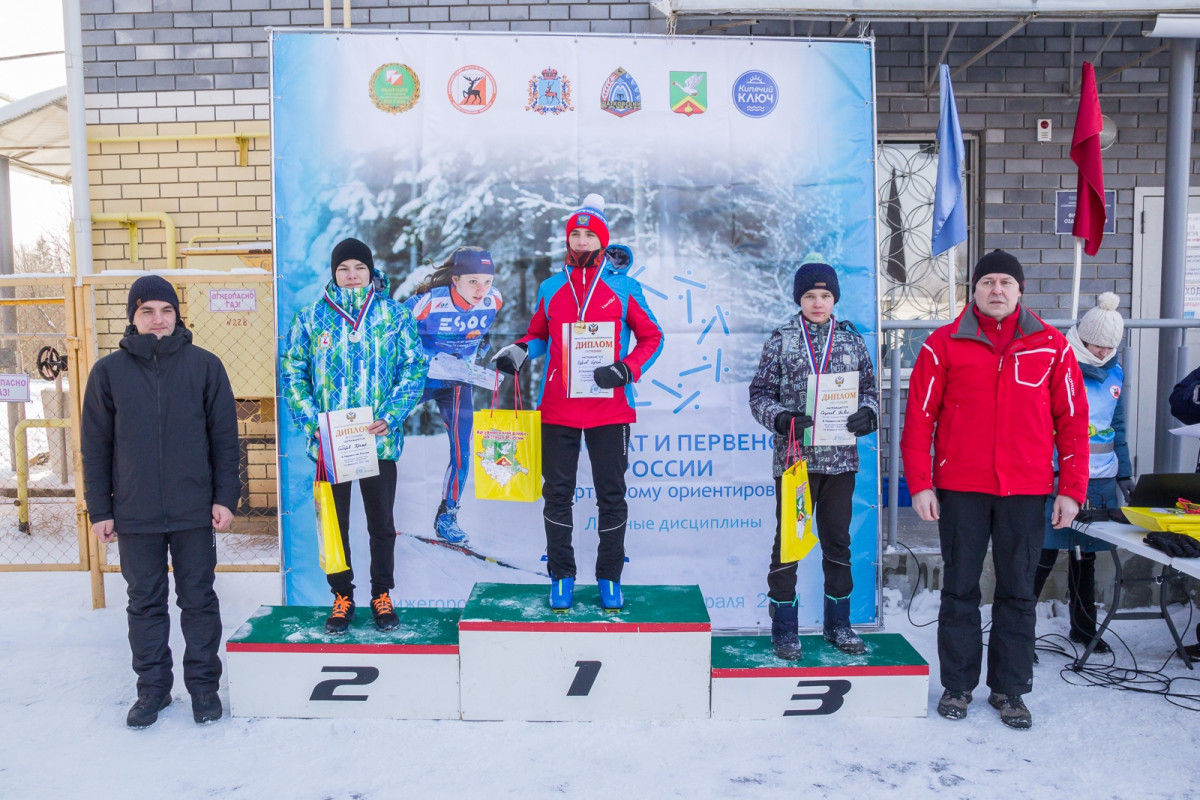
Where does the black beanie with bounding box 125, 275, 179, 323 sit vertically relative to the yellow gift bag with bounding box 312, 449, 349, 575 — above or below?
above

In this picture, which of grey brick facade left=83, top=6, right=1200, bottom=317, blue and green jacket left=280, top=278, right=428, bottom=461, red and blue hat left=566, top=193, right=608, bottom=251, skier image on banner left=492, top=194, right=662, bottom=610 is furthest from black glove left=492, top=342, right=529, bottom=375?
grey brick facade left=83, top=6, right=1200, bottom=317

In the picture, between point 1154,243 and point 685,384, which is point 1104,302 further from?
point 1154,243

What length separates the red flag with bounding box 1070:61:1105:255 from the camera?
4.26 meters

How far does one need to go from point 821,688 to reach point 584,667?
98 cm

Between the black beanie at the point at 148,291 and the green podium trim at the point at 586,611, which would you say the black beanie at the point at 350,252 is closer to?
the black beanie at the point at 148,291

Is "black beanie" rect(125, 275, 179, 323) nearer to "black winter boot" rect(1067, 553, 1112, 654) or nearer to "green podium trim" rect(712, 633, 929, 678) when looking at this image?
"green podium trim" rect(712, 633, 929, 678)

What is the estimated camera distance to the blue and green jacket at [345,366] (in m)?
3.56

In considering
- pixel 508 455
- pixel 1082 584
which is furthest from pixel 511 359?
pixel 1082 584

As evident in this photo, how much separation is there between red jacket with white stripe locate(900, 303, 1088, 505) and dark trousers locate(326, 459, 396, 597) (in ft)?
7.41

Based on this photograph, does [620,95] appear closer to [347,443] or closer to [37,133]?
[347,443]

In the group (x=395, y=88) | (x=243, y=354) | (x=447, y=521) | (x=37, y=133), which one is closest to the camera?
(x=395, y=88)

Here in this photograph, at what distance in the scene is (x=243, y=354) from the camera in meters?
5.15

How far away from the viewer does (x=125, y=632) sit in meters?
4.33

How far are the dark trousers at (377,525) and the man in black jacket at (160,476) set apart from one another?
1.59ft
